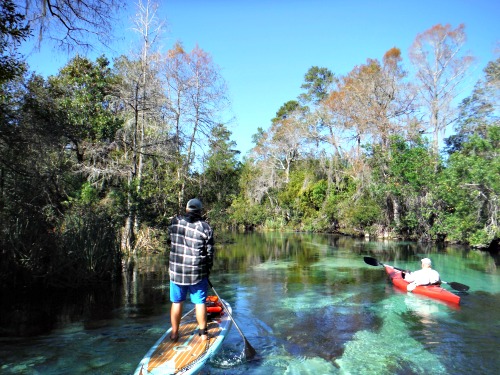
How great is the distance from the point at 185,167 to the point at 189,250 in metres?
14.7

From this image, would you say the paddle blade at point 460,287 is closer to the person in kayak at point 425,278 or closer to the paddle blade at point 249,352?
the person in kayak at point 425,278

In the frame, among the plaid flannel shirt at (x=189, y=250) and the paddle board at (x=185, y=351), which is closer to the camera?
the paddle board at (x=185, y=351)

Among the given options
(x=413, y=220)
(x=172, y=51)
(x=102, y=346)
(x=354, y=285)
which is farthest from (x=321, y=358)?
(x=413, y=220)

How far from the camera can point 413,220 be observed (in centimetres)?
2450

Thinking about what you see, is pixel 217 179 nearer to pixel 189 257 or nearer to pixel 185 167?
pixel 185 167

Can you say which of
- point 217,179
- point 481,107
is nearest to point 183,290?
point 217,179

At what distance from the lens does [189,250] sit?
507 cm

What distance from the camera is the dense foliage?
8977 mm

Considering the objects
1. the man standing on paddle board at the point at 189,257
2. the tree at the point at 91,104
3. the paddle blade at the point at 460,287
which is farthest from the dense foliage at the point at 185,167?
the paddle blade at the point at 460,287

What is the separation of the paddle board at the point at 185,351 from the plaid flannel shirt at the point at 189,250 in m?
0.77

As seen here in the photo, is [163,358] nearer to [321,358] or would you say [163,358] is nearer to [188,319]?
[188,319]

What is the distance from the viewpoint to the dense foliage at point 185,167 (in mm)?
8977

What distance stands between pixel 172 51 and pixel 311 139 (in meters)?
17.7

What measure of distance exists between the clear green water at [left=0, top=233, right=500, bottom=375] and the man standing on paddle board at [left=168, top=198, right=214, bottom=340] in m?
0.95
